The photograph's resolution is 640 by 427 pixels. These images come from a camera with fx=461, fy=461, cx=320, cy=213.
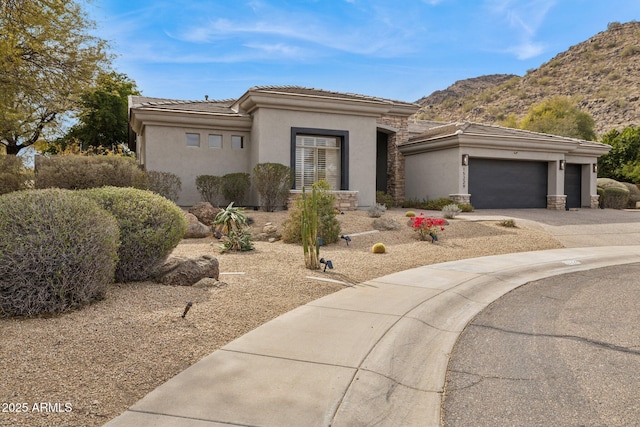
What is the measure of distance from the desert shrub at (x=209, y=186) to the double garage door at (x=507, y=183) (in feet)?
39.8

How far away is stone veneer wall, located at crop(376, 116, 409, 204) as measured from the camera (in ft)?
81.0

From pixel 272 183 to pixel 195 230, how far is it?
464cm

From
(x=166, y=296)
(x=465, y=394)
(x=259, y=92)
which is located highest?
(x=259, y=92)

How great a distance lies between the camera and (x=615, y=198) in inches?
1067

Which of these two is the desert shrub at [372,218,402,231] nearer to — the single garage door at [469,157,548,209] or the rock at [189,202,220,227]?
the rock at [189,202,220,227]

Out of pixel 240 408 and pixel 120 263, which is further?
pixel 120 263

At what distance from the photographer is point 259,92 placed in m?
17.3

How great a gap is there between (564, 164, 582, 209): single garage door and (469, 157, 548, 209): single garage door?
264cm

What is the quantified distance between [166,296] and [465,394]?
13.2ft

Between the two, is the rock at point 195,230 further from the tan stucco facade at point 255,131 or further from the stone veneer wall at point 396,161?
the stone veneer wall at point 396,161

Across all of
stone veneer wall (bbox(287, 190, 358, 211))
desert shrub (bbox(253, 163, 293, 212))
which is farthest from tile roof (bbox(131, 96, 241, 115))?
stone veneer wall (bbox(287, 190, 358, 211))

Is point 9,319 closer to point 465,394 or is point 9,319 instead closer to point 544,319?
point 465,394

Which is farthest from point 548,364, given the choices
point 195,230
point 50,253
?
point 195,230

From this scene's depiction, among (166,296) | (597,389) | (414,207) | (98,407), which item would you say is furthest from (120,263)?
(414,207)
